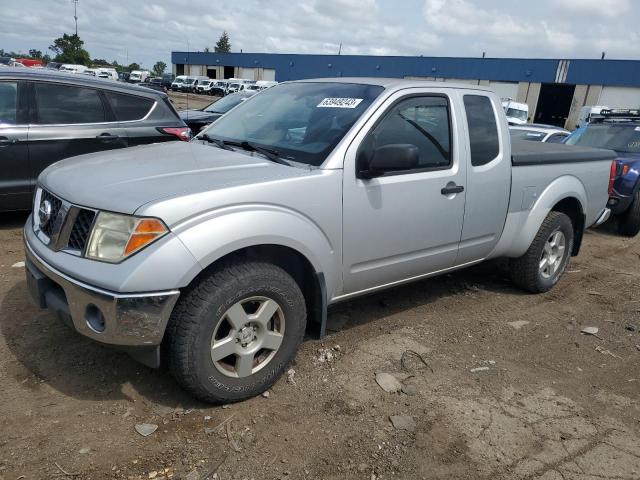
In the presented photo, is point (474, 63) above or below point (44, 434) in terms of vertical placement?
above

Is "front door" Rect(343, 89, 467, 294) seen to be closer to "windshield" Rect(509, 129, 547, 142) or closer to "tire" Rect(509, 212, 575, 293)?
"tire" Rect(509, 212, 575, 293)

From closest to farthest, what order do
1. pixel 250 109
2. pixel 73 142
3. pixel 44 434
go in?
pixel 44 434 → pixel 250 109 → pixel 73 142

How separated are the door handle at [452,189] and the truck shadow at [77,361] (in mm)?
1176

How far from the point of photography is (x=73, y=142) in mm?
5758

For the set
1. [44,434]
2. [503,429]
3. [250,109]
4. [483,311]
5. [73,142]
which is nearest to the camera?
[44,434]

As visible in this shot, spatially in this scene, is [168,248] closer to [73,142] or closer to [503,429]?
[503,429]

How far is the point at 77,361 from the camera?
10.7 feet

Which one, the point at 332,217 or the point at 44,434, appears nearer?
the point at 44,434

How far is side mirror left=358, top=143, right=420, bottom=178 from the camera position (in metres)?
3.13

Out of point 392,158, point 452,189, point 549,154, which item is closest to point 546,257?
point 549,154

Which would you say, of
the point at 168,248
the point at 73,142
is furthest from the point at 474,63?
the point at 168,248

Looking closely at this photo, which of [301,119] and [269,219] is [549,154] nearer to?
[301,119]

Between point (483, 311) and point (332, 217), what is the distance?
2.15 metres

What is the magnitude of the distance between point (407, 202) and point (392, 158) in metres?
0.46
